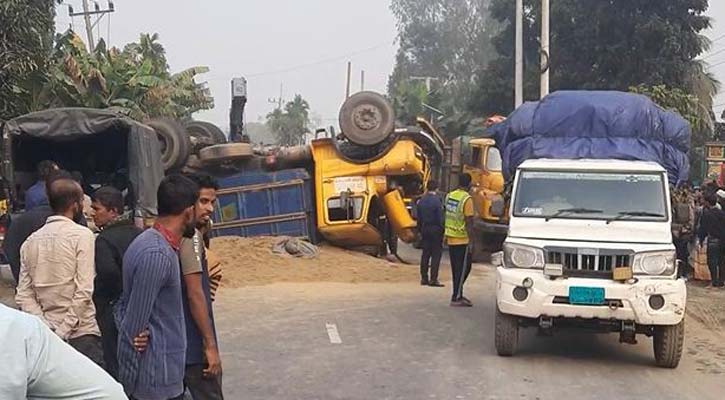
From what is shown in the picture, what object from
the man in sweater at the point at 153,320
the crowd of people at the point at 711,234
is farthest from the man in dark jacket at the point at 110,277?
the crowd of people at the point at 711,234

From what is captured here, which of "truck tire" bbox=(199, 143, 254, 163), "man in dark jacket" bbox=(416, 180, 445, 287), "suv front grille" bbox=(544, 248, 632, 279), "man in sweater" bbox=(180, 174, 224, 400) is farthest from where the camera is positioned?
"truck tire" bbox=(199, 143, 254, 163)

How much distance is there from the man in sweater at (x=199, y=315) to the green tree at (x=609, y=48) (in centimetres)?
2859

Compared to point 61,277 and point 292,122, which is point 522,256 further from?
point 292,122

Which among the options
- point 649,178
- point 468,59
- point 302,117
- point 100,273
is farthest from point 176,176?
point 302,117

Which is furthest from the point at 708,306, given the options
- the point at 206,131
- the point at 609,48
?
the point at 609,48

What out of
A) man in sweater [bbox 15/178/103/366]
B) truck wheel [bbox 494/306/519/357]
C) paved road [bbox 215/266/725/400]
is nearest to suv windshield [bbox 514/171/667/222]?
truck wheel [bbox 494/306/519/357]

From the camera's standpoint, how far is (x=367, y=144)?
18797 mm

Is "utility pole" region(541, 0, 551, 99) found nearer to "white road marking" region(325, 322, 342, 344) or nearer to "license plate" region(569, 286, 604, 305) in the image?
"white road marking" region(325, 322, 342, 344)

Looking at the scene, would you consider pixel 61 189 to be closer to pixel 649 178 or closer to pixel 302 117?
pixel 649 178

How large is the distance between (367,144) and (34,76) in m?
6.21

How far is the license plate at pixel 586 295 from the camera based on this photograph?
903cm

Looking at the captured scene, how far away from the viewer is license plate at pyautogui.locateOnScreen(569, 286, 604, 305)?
903 centimetres

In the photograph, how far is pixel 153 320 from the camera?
454 cm

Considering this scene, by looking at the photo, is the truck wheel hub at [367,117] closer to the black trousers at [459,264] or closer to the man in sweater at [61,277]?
the black trousers at [459,264]
